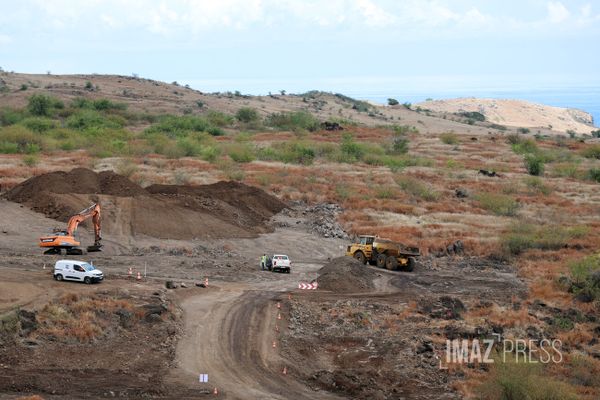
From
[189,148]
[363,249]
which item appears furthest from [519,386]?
[189,148]

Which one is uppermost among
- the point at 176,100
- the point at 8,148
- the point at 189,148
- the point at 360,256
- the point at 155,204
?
the point at 176,100

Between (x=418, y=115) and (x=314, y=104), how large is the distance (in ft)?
86.1

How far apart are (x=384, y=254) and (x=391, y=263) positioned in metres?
Result: 0.82

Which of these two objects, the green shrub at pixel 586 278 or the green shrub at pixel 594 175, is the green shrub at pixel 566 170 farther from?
the green shrub at pixel 586 278

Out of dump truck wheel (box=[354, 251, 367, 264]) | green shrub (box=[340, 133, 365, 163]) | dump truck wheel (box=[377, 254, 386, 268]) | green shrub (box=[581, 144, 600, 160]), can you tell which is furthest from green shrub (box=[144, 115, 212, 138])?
dump truck wheel (box=[377, 254, 386, 268])

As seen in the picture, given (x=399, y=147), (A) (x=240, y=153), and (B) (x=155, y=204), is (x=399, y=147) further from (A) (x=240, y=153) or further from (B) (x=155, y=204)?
(B) (x=155, y=204)

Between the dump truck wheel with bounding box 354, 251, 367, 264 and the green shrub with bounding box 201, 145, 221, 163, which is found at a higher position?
the green shrub with bounding box 201, 145, 221, 163

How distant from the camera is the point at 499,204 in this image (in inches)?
2539

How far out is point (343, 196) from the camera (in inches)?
2603

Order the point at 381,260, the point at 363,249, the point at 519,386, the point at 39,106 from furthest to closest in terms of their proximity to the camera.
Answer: the point at 39,106 < the point at 363,249 < the point at 381,260 < the point at 519,386

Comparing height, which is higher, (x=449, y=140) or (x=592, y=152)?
(x=449, y=140)

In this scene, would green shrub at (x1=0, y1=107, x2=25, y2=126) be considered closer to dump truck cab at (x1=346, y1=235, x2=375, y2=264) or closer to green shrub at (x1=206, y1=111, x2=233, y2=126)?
green shrub at (x1=206, y1=111, x2=233, y2=126)

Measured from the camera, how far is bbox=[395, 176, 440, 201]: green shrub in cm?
6956

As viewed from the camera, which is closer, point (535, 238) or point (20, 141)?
point (535, 238)
